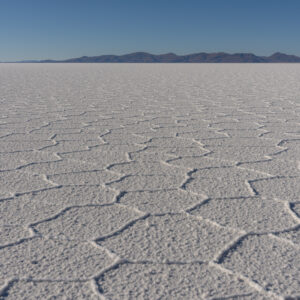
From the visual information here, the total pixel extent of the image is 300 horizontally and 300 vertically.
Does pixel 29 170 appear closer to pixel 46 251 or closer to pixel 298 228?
pixel 46 251

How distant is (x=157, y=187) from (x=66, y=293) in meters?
0.81

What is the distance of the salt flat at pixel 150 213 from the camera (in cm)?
104

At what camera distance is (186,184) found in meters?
1.79

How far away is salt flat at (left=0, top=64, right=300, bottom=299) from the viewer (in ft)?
3.43

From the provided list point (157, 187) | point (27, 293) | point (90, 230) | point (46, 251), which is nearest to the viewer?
point (27, 293)

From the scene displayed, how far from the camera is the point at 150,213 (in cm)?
147

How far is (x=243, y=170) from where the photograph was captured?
77.9 inches

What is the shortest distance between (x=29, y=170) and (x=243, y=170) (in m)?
1.03

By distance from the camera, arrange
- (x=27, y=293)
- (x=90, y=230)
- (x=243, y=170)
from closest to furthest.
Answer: (x=27, y=293) < (x=90, y=230) < (x=243, y=170)

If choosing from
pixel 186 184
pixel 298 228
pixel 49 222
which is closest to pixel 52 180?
pixel 49 222

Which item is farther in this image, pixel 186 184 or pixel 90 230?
pixel 186 184

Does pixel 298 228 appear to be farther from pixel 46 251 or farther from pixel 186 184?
pixel 46 251

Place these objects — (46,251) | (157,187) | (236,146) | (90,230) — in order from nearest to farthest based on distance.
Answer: (46,251) → (90,230) → (157,187) → (236,146)

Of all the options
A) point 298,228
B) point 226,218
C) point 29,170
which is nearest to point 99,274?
point 226,218
